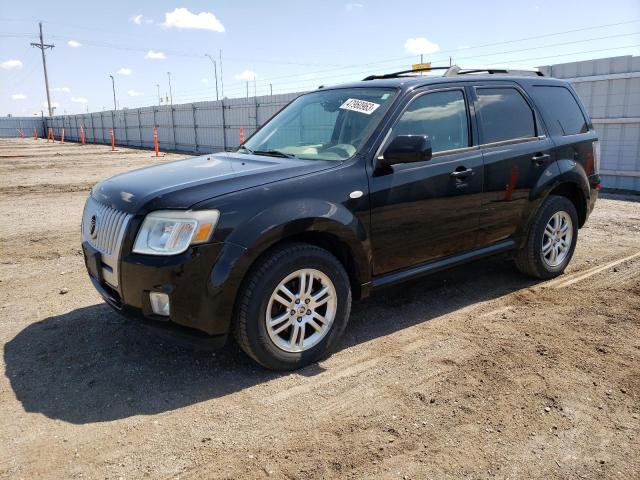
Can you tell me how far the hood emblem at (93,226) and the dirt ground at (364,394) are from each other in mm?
867

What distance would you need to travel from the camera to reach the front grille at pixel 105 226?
331 centimetres

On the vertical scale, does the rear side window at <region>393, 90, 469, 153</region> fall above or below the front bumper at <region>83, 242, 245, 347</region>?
above

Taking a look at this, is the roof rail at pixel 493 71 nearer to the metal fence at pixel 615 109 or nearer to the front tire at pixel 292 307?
the front tire at pixel 292 307

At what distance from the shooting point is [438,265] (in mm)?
4262

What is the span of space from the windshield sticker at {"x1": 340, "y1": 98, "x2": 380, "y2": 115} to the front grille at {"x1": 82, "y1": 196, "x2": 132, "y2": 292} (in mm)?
1918

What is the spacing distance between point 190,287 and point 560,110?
13.5 feet

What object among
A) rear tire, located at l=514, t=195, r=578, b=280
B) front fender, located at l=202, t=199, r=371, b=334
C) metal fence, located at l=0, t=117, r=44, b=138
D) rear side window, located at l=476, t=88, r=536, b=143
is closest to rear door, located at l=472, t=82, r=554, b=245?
rear side window, located at l=476, t=88, r=536, b=143

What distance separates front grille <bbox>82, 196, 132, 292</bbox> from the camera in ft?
10.8

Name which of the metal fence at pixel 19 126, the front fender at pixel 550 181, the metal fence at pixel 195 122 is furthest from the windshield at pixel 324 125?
the metal fence at pixel 19 126

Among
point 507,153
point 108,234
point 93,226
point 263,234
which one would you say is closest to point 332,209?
point 263,234

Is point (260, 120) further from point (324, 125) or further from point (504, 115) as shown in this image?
point (324, 125)

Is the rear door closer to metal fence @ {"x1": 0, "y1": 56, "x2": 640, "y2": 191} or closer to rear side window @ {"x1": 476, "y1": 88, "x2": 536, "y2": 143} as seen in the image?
rear side window @ {"x1": 476, "y1": 88, "x2": 536, "y2": 143}

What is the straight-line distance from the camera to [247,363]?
144 inches

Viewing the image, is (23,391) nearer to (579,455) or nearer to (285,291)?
(285,291)
